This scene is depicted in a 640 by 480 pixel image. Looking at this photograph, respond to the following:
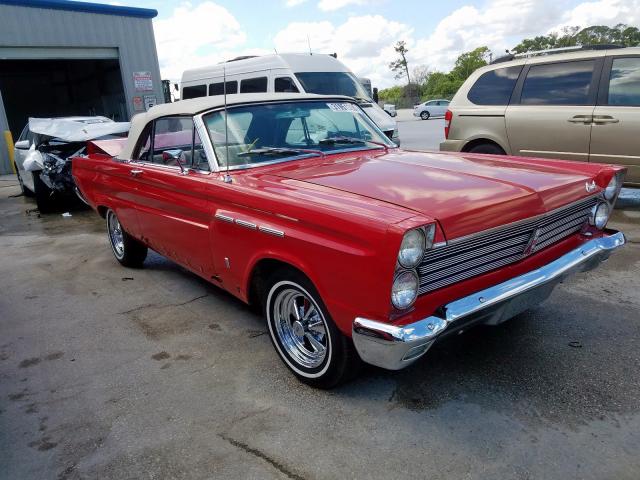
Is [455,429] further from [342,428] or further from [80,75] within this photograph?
[80,75]

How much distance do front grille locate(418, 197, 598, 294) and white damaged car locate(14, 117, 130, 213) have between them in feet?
23.3

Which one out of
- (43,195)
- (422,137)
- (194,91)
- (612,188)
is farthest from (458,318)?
(422,137)

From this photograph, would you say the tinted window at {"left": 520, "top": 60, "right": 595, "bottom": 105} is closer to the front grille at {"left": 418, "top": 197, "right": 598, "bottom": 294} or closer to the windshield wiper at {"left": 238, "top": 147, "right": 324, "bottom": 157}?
the front grille at {"left": 418, "top": 197, "right": 598, "bottom": 294}

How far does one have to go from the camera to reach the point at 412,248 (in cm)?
219

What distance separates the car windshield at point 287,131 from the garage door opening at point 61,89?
53.3ft

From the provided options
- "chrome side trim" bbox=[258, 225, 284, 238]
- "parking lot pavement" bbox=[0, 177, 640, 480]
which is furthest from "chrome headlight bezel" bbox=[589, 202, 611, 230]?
"chrome side trim" bbox=[258, 225, 284, 238]

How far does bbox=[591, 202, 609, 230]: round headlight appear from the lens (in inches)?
124

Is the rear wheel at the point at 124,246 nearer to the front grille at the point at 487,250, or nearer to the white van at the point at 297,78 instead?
the front grille at the point at 487,250

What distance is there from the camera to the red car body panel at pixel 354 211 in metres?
2.28

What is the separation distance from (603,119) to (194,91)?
30.2 feet

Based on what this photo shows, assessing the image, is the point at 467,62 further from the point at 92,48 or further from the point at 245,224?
the point at 245,224

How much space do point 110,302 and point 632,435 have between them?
12.7 feet

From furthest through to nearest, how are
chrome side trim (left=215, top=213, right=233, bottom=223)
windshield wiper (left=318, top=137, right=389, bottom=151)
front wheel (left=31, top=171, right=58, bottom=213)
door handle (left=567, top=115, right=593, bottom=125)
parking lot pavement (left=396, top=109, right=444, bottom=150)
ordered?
parking lot pavement (left=396, top=109, right=444, bottom=150), front wheel (left=31, top=171, right=58, bottom=213), door handle (left=567, top=115, right=593, bottom=125), windshield wiper (left=318, top=137, right=389, bottom=151), chrome side trim (left=215, top=213, right=233, bottom=223)

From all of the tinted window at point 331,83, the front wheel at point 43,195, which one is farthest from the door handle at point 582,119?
the front wheel at point 43,195
